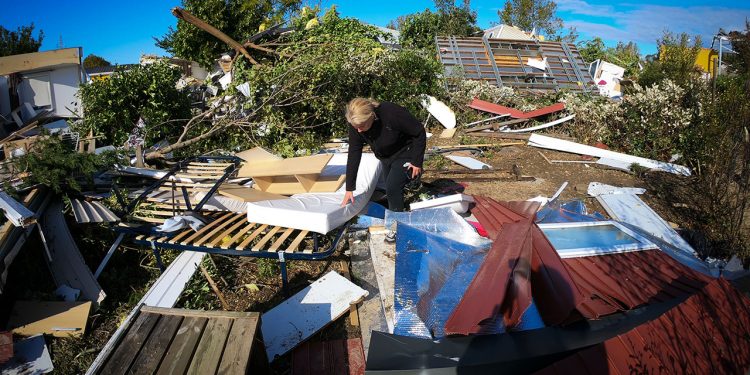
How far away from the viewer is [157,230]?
3.50 metres

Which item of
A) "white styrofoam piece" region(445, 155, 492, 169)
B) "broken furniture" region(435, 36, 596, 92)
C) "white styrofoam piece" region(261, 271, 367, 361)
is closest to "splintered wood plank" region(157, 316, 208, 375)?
"white styrofoam piece" region(261, 271, 367, 361)

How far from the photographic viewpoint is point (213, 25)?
34.8 feet

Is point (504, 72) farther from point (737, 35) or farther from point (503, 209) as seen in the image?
point (503, 209)

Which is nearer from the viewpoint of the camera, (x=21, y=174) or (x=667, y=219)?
(x=21, y=174)

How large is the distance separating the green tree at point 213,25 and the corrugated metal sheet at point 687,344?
417 inches

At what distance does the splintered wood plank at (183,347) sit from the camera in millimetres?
1969

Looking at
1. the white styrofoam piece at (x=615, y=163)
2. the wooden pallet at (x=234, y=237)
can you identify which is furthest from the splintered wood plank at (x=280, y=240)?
the white styrofoam piece at (x=615, y=163)

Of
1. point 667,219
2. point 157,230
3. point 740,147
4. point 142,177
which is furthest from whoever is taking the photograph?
point 667,219

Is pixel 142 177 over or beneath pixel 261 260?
over

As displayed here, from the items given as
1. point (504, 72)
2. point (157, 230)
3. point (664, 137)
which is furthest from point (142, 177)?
point (504, 72)

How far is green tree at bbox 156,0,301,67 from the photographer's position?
10.3 m

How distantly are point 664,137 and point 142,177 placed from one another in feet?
28.5

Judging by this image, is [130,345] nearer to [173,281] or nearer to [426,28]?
[173,281]

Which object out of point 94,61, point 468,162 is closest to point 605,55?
point 468,162
